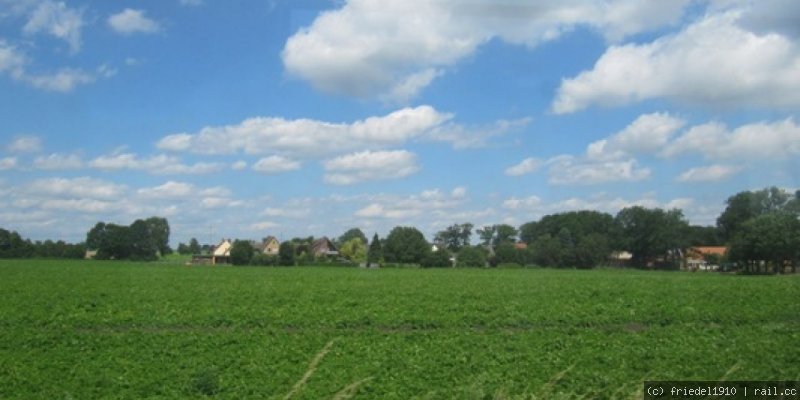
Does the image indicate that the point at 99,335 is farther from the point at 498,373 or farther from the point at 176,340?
the point at 498,373

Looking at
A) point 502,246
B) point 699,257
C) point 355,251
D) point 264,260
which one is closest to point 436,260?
point 502,246

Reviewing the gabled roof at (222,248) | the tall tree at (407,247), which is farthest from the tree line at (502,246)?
the gabled roof at (222,248)

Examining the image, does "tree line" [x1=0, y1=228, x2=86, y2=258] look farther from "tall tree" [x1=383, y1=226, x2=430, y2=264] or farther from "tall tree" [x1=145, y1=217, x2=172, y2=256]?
"tall tree" [x1=383, y1=226, x2=430, y2=264]

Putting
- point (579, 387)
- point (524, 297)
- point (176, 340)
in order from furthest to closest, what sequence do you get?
point (524, 297), point (176, 340), point (579, 387)

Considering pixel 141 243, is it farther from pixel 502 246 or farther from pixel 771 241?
pixel 771 241

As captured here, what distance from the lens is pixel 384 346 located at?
1452 cm

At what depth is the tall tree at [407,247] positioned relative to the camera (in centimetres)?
11731

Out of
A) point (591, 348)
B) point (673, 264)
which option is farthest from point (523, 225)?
point (591, 348)

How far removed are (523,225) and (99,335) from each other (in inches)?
6272

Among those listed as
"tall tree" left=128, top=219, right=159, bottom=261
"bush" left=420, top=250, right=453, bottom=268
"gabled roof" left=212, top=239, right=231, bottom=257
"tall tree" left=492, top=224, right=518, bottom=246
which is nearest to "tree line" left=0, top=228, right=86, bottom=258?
"tall tree" left=128, top=219, right=159, bottom=261

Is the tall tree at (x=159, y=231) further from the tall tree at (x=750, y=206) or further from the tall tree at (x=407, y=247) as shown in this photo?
the tall tree at (x=750, y=206)

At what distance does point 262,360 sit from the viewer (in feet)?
42.7

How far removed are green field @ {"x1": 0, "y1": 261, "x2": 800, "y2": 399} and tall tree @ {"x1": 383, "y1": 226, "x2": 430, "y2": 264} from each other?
298 ft

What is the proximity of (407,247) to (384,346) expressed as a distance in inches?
4063
